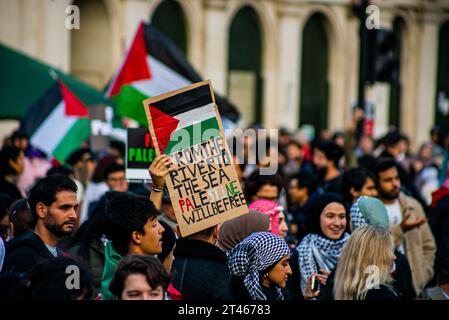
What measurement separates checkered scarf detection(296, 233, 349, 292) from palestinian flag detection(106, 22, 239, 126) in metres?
4.24

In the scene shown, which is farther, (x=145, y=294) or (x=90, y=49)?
(x=90, y=49)

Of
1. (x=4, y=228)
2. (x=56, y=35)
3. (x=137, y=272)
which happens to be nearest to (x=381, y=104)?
(x=56, y=35)

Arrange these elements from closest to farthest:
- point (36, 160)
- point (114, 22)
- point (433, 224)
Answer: point (433, 224)
point (36, 160)
point (114, 22)

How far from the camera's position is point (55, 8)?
19109mm

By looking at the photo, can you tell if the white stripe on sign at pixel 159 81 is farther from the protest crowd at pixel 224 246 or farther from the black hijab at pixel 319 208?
the black hijab at pixel 319 208

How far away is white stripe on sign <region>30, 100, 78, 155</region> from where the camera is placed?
11.1 metres

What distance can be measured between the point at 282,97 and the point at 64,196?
20.5 meters

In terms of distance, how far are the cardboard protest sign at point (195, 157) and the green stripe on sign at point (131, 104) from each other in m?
4.29

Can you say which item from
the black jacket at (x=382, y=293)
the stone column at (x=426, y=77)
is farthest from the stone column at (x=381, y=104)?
the black jacket at (x=382, y=293)

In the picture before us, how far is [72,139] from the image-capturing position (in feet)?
37.2

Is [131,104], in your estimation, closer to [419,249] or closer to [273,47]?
[419,249]

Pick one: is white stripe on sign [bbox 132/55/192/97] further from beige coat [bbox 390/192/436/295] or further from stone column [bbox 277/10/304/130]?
stone column [bbox 277/10/304/130]
